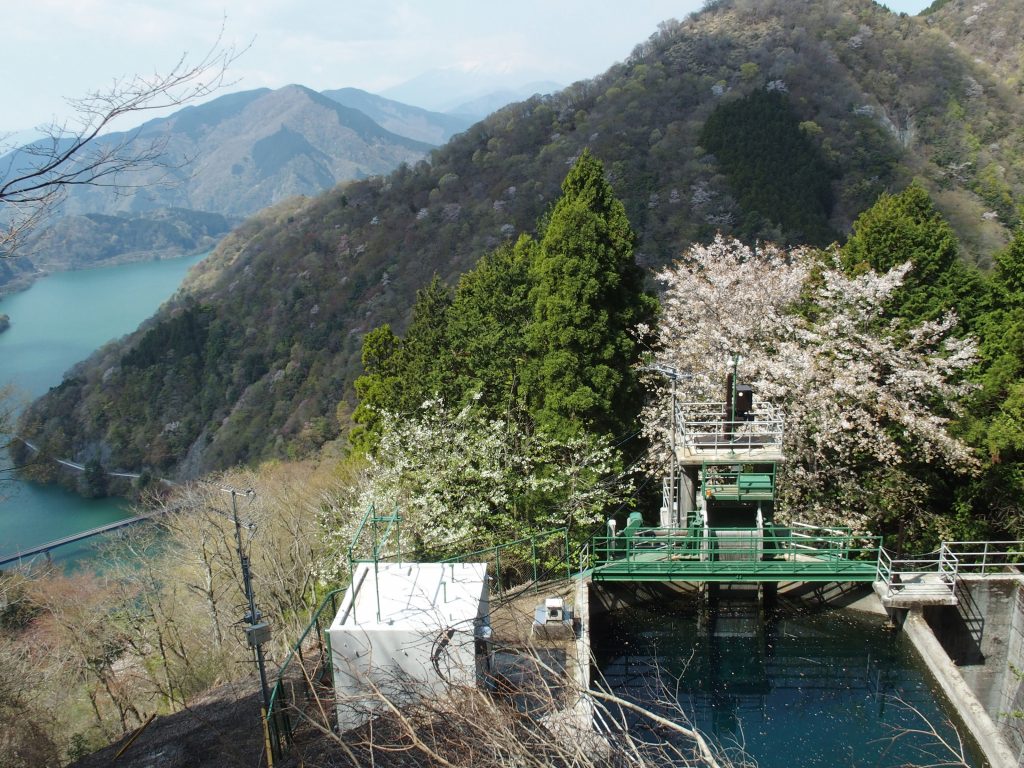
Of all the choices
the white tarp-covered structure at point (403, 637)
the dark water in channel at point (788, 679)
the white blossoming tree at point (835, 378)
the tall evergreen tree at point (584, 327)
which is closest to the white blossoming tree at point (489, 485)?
the tall evergreen tree at point (584, 327)

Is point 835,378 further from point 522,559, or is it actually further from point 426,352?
point 426,352

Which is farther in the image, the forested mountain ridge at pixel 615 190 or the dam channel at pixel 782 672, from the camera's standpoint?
the forested mountain ridge at pixel 615 190

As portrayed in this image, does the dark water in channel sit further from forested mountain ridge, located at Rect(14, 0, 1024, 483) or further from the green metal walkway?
forested mountain ridge, located at Rect(14, 0, 1024, 483)

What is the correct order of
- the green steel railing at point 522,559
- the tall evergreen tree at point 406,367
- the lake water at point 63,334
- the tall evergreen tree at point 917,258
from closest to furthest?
the green steel railing at point 522,559 → the tall evergreen tree at point 917,258 → the tall evergreen tree at point 406,367 → the lake water at point 63,334

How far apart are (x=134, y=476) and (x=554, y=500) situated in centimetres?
5085

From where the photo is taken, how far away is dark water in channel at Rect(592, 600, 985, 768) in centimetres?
1066

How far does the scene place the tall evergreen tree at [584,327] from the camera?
55.6ft

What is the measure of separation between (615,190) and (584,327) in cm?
2829

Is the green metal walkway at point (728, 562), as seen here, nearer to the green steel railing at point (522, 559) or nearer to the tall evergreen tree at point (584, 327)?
the green steel railing at point (522, 559)

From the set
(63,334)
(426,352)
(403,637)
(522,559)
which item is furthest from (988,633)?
(63,334)

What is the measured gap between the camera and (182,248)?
517 ft

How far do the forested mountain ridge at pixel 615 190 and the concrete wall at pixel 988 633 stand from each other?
25727 mm

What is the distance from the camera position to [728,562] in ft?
41.7

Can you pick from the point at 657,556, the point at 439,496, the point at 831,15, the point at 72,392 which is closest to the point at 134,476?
the point at 72,392
